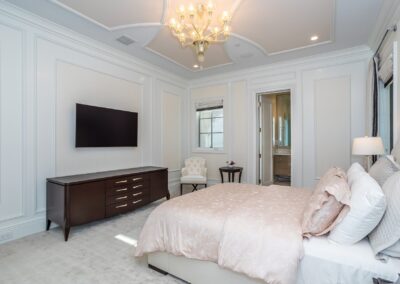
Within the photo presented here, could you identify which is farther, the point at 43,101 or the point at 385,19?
the point at 43,101

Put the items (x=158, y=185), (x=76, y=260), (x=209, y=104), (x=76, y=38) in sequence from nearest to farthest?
1. (x=76, y=260)
2. (x=76, y=38)
3. (x=158, y=185)
4. (x=209, y=104)

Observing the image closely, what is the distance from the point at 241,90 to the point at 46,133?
3947 mm

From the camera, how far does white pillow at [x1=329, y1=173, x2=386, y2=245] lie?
4.43ft

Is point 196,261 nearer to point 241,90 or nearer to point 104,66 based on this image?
point 104,66

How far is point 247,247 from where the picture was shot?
160cm

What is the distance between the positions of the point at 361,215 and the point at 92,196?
3.07 metres

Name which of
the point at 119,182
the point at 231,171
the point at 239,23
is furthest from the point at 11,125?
the point at 231,171

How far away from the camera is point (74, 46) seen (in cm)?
350

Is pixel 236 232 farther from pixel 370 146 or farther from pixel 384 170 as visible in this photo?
pixel 370 146

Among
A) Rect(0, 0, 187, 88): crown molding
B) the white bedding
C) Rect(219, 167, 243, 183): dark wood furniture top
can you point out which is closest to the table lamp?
the white bedding

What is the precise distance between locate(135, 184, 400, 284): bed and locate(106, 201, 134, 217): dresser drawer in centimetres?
144

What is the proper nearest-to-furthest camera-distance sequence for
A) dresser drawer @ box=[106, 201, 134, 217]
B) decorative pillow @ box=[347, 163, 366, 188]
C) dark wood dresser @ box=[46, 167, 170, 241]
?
decorative pillow @ box=[347, 163, 366, 188] → dark wood dresser @ box=[46, 167, 170, 241] → dresser drawer @ box=[106, 201, 134, 217]

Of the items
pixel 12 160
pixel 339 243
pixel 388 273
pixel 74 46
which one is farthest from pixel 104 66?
pixel 388 273

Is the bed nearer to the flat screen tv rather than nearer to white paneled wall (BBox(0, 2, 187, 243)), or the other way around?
white paneled wall (BBox(0, 2, 187, 243))
